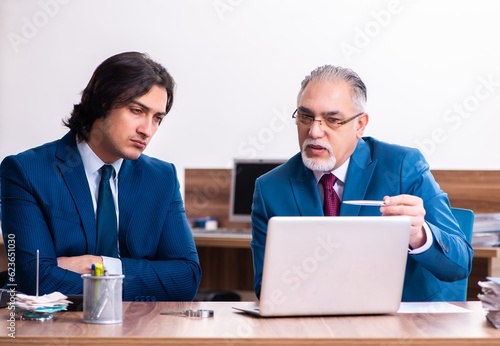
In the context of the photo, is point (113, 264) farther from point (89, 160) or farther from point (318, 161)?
point (318, 161)

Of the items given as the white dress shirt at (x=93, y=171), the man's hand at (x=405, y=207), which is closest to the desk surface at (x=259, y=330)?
the man's hand at (x=405, y=207)

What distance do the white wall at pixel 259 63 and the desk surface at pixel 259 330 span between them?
3156mm

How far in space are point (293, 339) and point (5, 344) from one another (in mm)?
547

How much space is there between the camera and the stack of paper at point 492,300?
161 centimetres

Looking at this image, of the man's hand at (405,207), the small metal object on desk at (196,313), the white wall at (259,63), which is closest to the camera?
the small metal object on desk at (196,313)

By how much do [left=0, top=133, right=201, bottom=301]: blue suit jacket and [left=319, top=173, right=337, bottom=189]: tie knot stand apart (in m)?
0.46

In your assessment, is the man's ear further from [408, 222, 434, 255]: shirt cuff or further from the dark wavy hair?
the dark wavy hair

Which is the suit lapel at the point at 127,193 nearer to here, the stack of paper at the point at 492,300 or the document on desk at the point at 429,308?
the document on desk at the point at 429,308

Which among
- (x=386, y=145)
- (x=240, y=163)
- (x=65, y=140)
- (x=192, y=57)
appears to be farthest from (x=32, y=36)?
(x=386, y=145)

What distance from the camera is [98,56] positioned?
5344 mm

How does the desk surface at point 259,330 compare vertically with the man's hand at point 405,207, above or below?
below

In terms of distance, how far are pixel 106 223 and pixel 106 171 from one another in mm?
168

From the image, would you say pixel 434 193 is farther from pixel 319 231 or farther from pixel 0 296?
pixel 0 296

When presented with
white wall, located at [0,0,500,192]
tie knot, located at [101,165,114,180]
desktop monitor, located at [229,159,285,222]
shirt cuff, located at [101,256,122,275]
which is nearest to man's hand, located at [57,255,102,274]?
shirt cuff, located at [101,256,122,275]
